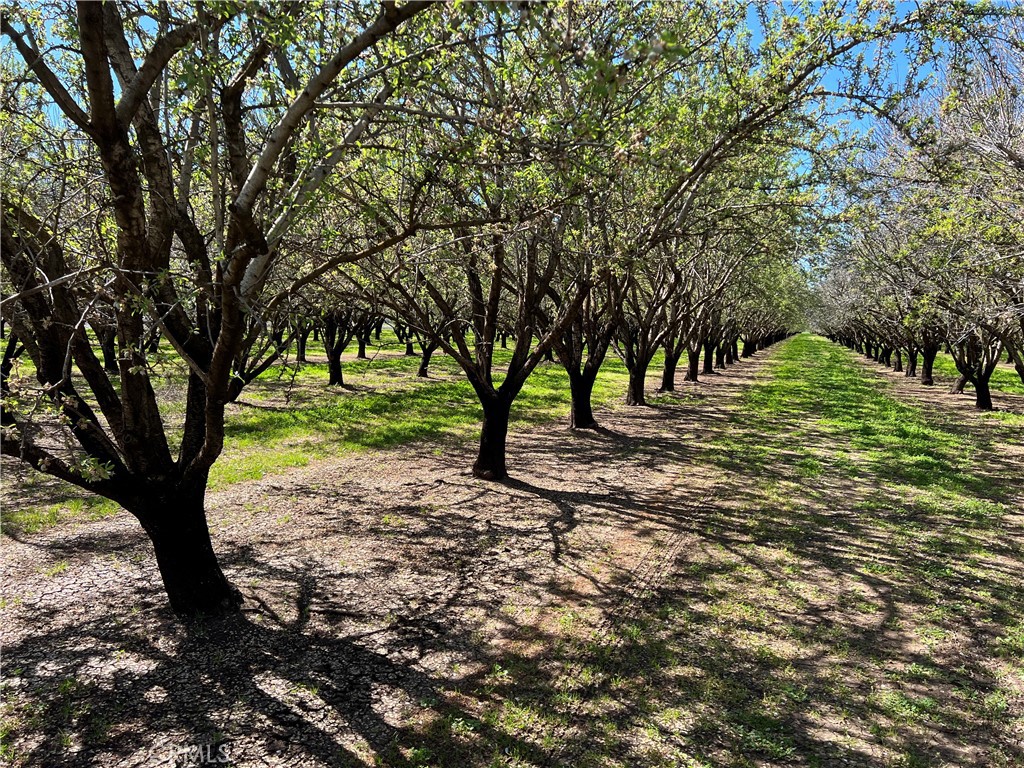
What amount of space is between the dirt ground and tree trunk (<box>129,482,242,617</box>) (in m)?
0.26

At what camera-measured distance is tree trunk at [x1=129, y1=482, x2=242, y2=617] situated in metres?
5.46

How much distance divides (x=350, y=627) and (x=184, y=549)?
67.6 inches

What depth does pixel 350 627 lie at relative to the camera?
5723 mm

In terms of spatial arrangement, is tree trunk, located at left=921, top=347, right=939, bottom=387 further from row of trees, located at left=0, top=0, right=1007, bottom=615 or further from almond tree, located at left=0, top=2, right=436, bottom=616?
almond tree, located at left=0, top=2, right=436, bottom=616

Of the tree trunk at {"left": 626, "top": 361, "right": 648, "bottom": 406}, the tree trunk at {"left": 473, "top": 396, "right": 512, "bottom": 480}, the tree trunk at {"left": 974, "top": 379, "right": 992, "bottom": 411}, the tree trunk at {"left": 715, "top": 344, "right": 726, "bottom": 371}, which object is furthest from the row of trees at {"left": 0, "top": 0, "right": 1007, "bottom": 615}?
the tree trunk at {"left": 715, "top": 344, "right": 726, "bottom": 371}

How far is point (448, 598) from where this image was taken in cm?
636

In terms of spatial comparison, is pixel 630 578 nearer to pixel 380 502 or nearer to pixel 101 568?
pixel 380 502

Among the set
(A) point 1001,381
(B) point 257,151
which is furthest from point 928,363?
(B) point 257,151

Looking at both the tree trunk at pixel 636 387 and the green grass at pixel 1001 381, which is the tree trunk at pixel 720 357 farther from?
the tree trunk at pixel 636 387

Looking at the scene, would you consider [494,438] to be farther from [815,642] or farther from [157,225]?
[157,225]

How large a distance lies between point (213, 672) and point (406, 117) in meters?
5.32

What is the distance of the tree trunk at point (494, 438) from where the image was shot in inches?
438

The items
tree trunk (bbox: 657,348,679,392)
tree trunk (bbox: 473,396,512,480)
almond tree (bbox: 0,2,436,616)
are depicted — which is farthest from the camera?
tree trunk (bbox: 657,348,679,392)

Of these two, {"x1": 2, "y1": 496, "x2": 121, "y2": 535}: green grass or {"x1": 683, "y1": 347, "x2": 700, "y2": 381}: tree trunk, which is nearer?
{"x1": 2, "y1": 496, "x2": 121, "y2": 535}: green grass
